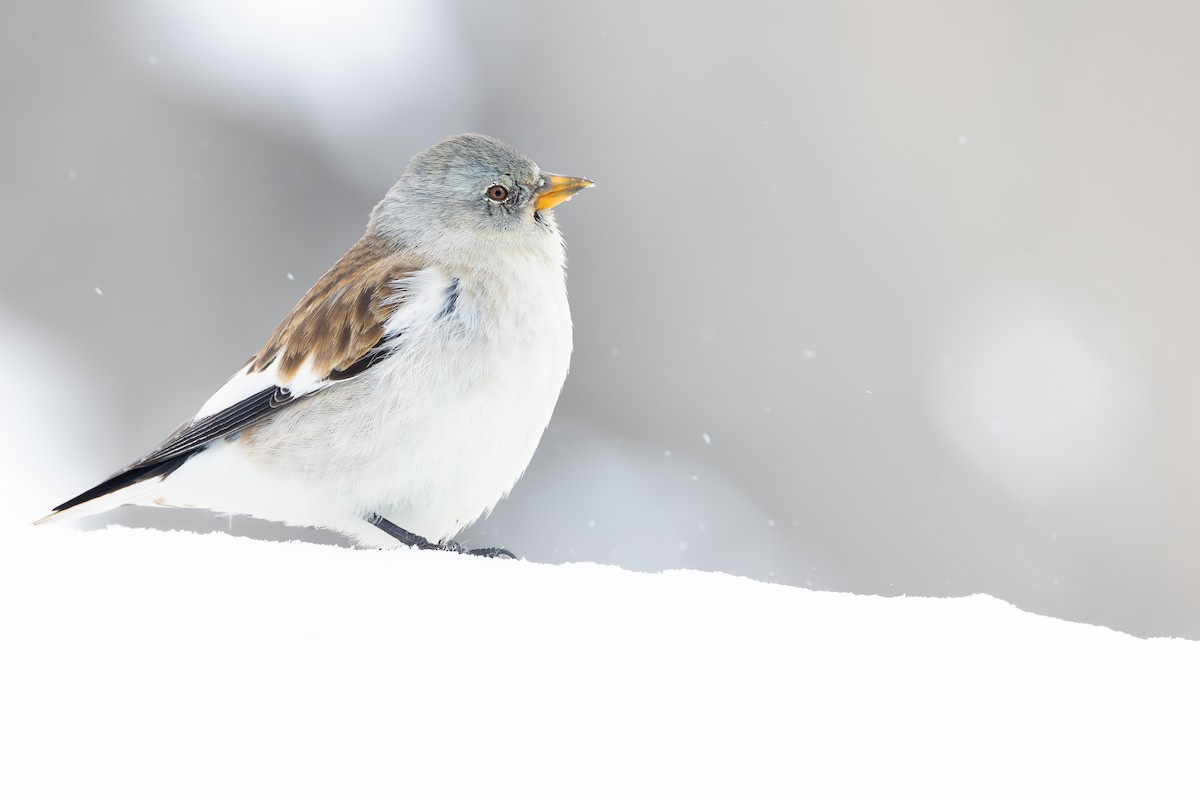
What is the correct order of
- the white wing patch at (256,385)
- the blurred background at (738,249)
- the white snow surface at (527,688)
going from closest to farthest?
the white snow surface at (527,688), the white wing patch at (256,385), the blurred background at (738,249)


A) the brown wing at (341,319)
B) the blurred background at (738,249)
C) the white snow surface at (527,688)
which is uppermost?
the blurred background at (738,249)

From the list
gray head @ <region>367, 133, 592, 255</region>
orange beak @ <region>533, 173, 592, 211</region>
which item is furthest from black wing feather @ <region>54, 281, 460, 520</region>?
orange beak @ <region>533, 173, 592, 211</region>

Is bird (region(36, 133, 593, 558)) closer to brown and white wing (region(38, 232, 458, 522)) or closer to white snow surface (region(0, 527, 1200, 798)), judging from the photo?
brown and white wing (region(38, 232, 458, 522))

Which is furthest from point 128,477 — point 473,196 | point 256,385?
point 473,196

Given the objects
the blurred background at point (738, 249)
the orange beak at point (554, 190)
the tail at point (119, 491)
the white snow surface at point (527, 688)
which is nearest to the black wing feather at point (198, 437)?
the tail at point (119, 491)

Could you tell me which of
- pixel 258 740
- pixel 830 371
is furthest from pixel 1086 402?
pixel 258 740

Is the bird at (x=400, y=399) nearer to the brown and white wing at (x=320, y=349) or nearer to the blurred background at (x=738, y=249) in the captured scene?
the brown and white wing at (x=320, y=349)
